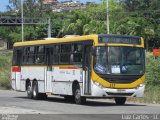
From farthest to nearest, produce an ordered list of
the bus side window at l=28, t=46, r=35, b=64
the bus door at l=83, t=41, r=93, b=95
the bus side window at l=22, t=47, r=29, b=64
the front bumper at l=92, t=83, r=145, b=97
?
the bus side window at l=22, t=47, r=29, b=64
the bus side window at l=28, t=46, r=35, b=64
the bus door at l=83, t=41, r=93, b=95
the front bumper at l=92, t=83, r=145, b=97

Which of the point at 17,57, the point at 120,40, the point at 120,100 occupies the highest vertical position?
the point at 120,40

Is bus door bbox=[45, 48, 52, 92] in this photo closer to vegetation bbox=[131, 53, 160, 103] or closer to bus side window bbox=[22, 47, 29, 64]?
bus side window bbox=[22, 47, 29, 64]

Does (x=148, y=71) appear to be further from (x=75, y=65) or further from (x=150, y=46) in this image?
(x=150, y=46)

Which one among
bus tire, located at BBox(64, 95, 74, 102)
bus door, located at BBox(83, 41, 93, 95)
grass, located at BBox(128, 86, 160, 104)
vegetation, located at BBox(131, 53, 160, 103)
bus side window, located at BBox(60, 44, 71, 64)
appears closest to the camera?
bus door, located at BBox(83, 41, 93, 95)

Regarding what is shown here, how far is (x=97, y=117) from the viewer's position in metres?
18.2

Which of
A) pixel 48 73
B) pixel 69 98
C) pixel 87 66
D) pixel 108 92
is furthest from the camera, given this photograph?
pixel 69 98

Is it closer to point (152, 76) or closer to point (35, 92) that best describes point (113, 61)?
point (35, 92)

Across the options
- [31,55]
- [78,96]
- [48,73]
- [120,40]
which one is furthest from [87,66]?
[31,55]

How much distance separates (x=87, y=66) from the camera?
961 inches

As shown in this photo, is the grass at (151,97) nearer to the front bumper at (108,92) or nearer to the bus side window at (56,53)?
the front bumper at (108,92)

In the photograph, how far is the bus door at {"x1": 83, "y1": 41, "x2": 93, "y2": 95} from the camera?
954 inches

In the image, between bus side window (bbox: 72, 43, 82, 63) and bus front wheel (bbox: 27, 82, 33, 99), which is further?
bus front wheel (bbox: 27, 82, 33, 99)

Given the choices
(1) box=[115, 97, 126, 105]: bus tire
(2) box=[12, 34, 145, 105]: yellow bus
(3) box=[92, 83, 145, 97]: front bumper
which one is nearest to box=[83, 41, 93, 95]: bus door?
(2) box=[12, 34, 145, 105]: yellow bus

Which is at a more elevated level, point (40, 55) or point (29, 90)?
point (40, 55)
